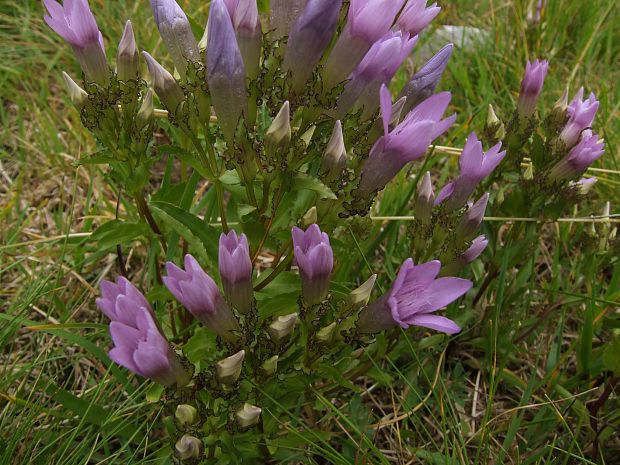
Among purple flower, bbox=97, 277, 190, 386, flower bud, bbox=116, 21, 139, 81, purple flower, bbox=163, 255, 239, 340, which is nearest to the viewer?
purple flower, bbox=97, 277, 190, 386

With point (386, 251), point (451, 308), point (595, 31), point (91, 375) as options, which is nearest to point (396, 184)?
point (386, 251)

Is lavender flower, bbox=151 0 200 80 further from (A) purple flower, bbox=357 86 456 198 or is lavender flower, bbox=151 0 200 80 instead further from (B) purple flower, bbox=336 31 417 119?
(A) purple flower, bbox=357 86 456 198

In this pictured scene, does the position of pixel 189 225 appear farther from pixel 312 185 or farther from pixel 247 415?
→ pixel 247 415

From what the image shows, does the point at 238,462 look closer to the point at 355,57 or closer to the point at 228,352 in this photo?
the point at 228,352

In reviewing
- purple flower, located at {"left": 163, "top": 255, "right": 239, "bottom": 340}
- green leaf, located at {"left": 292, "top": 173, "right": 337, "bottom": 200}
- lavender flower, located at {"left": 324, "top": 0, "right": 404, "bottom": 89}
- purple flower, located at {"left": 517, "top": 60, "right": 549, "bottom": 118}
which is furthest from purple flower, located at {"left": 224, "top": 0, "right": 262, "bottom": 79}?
purple flower, located at {"left": 517, "top": 60, "right": 549, "bottom": 118}

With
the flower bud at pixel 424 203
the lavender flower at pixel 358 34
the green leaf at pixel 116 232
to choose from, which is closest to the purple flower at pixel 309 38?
the lavender flower at pixel 358 34

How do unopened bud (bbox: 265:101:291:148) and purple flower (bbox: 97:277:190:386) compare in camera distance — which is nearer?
purple flower (bbox: 97:277:190:386)

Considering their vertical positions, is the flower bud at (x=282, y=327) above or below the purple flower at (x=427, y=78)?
below

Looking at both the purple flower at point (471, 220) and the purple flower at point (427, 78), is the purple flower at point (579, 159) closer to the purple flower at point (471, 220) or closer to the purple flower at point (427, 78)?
the purple flower at point (471, 220)

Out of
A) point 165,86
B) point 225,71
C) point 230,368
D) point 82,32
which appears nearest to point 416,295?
point 230,368
